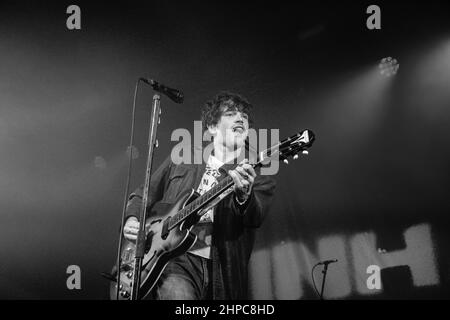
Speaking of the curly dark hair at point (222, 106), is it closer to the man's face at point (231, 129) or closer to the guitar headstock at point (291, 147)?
the man's face at point (231, 129)

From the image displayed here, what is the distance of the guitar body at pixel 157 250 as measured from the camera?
8.20 ft

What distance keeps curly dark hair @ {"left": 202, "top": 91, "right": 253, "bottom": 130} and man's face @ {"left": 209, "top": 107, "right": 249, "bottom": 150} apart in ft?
0.08

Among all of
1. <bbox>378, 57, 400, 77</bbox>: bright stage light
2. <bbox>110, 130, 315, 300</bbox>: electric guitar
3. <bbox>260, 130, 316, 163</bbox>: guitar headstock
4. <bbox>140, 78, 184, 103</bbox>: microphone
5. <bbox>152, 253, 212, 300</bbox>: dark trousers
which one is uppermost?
<bbox>378, 57, 400, 77</bbox>: bright stage light

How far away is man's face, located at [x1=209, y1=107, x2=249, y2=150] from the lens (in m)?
3.05

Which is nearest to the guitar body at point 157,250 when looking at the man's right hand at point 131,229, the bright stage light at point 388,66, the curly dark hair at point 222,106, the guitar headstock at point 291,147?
the man's right hand at point 131,229

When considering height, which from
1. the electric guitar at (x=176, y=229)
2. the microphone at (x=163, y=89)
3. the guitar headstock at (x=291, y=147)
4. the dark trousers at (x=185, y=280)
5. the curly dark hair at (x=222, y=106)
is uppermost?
the curly dark hair at (x=222, y=106)

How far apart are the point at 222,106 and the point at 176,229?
1.03m

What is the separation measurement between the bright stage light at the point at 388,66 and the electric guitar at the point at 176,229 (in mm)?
1341

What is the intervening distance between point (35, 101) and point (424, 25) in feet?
9.95

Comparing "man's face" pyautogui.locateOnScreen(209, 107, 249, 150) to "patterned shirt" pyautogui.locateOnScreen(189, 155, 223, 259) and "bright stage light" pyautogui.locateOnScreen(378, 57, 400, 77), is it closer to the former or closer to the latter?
"patterned shirt" pyautogui.locateOnScreen(189, 155, 223, 259)

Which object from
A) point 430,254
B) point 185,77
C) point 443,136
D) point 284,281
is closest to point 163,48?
point 185,77

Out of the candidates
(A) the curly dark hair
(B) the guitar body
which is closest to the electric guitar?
(B) the guitar body

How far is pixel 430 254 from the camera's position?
3100 millimetres

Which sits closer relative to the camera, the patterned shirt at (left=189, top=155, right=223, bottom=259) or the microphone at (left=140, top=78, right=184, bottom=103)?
the microphone at (left=140, top=78, right=184, bottom=103)
